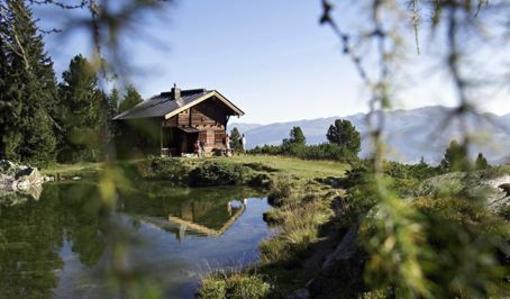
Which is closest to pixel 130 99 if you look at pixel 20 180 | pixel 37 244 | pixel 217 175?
pixel 37 244

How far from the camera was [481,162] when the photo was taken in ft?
2.51

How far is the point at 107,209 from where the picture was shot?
0.64 metres

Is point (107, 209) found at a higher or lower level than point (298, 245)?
higher

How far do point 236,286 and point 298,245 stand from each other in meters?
3.76

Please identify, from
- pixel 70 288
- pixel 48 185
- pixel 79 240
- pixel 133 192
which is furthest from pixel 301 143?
pixel 133 192

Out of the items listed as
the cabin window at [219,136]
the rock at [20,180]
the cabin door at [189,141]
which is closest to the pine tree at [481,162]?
the rock at [20,180]

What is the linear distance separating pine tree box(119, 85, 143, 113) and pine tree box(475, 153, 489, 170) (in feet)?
1.47

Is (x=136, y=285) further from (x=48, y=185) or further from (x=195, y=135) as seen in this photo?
(x=195, y=135)

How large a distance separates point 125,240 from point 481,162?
19.5 inches

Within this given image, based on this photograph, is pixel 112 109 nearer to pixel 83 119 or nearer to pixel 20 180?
pixel 83 119

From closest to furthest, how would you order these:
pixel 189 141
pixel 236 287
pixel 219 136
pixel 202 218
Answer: pixel 236 287 → pixel 202 218 → pixel 189 141 → pixel 219 136

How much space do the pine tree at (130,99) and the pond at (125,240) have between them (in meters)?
0.11

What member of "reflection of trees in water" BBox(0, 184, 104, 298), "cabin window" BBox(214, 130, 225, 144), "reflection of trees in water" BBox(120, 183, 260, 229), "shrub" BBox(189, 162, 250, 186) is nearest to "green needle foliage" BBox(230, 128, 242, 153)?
"cabin window" BBox(214, 130, 225, 144)

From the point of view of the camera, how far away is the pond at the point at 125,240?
64 centimetres
